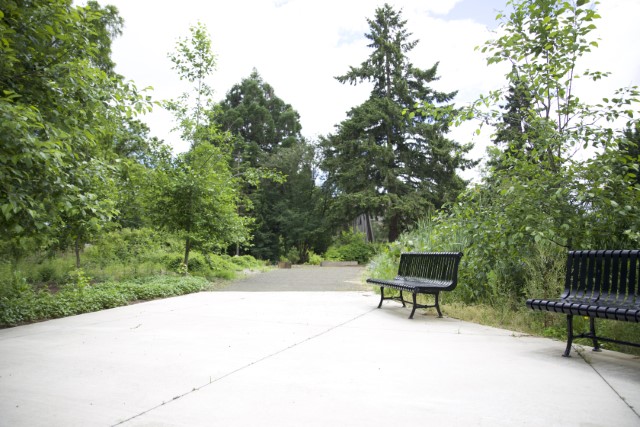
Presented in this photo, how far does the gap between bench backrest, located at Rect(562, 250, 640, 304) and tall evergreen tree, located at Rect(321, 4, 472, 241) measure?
68.2ft

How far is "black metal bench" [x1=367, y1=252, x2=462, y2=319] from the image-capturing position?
5.97m

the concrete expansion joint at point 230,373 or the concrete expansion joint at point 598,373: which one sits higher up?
the concrete expansion joint at point 598,373

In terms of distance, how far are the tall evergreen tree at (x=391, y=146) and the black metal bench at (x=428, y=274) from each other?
17861 mm

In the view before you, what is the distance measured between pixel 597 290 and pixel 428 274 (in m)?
2.77

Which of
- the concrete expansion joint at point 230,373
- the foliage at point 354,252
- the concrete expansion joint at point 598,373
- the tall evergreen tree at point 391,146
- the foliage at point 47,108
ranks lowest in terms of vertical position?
the concrete expansion joint at point 230,373

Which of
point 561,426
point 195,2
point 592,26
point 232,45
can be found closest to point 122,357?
point 561,426

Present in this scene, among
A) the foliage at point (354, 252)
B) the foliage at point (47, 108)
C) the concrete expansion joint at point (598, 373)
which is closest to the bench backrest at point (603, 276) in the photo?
the concrete expansion joint at point (598, 373)

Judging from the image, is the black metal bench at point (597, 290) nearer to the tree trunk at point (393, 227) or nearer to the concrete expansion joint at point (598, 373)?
the concrete expansion joint at point (598, 373)

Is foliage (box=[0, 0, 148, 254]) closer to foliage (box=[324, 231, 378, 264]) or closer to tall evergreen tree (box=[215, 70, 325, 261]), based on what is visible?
foliage (box=[324, 231, 378, 264])

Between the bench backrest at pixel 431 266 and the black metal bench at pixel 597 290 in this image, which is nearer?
the black metal bench at pixel 597 290

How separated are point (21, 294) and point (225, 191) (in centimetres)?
585

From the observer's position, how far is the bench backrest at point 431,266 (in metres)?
6.09

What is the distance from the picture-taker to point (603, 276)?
14.1 ft

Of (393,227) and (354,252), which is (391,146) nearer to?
(393,227)
